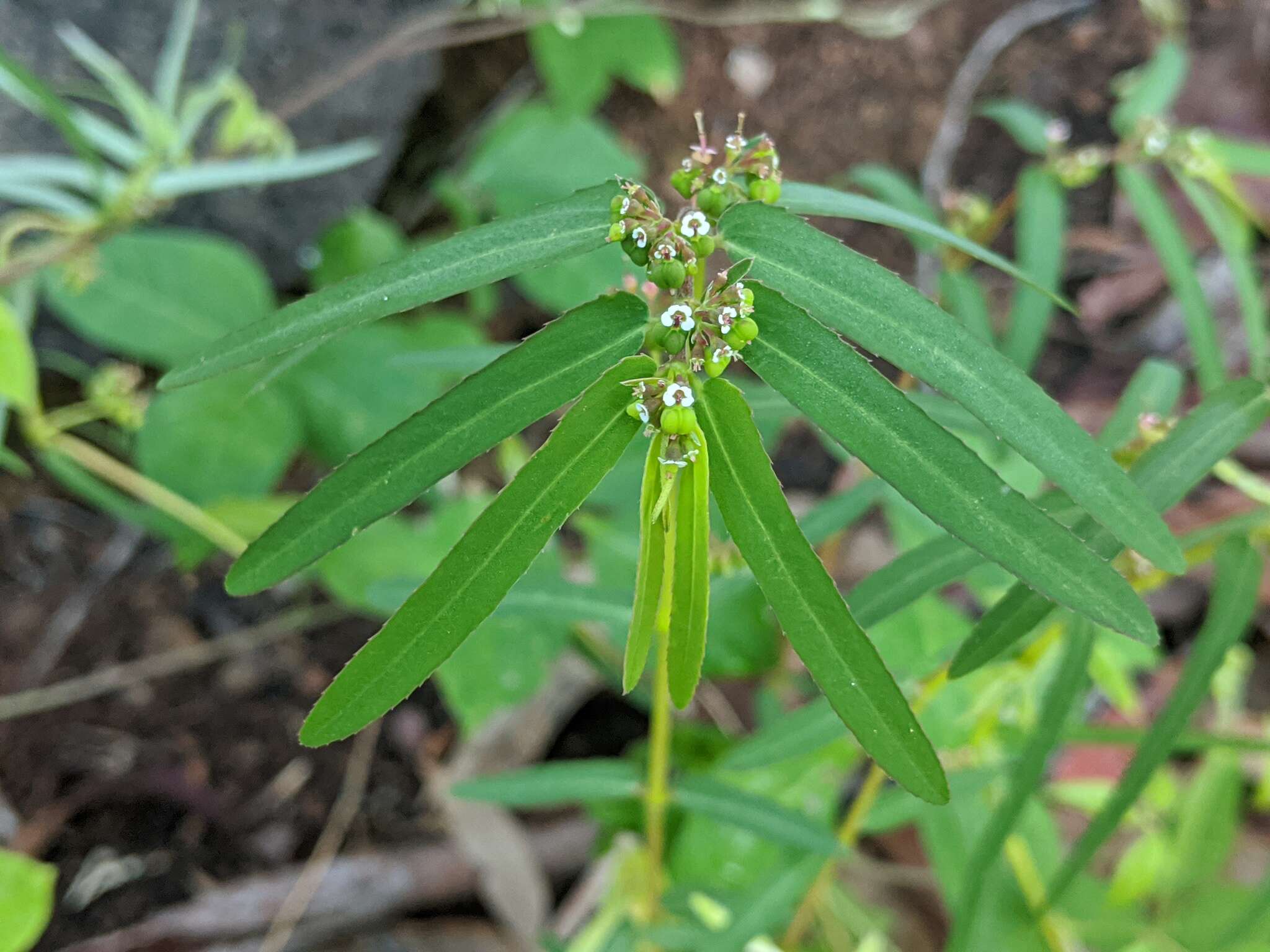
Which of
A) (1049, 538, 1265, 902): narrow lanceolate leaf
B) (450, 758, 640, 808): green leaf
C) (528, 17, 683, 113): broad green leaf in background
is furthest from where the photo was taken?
(528, 17, 683, 113): broad green leaf in background

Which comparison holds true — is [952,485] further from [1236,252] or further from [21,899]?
[21,899]

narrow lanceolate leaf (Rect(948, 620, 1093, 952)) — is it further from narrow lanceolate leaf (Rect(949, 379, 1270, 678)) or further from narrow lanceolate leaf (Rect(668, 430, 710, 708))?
narrow lanceolate leaf (Rect(668, 430, 710, 708))

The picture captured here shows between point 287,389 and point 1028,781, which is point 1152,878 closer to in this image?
point 1028,781

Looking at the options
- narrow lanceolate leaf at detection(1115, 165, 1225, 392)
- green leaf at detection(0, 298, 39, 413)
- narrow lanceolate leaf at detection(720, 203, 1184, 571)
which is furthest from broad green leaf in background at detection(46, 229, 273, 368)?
narrow lanceolate leaf at detection(1115, 165, 1225, 392)

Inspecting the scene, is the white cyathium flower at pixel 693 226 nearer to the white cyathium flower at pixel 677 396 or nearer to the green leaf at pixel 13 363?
the white cyathium flower at pixel 677 396

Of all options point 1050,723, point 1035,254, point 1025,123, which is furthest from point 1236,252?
point 1050,723
